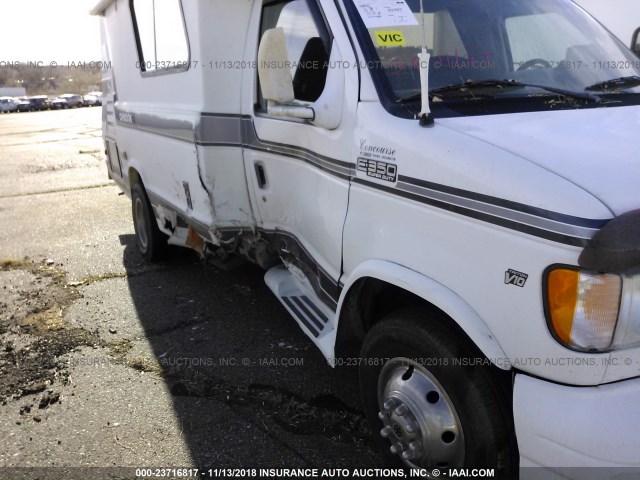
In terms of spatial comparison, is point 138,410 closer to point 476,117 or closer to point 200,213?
point 200,213

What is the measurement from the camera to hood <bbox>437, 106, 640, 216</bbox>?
1861 mm

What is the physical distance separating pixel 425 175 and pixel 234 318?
283cm

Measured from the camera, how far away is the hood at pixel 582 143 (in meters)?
1.86

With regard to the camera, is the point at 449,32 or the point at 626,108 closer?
the point at 626,108

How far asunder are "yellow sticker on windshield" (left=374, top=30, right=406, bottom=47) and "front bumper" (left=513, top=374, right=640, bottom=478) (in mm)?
1665

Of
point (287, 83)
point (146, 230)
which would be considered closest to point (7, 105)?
point (146, 230)

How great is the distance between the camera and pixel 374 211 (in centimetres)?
259

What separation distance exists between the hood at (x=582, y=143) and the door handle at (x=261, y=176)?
5.43 ft

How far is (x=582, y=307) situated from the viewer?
186 cm

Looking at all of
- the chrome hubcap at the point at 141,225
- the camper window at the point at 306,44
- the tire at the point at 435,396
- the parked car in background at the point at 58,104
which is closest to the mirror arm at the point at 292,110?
the camper window at the point at 306,44

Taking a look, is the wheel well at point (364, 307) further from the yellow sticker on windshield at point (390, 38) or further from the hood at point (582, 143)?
the yellow sticker on windshield at point (390, 38)

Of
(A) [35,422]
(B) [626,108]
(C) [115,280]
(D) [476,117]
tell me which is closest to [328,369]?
(A) [35,422]

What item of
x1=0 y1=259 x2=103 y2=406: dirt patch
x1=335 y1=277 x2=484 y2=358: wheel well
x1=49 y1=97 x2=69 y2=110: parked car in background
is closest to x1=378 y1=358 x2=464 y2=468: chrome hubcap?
x1=335 y1=277 x2=484 y2=358: wheel well

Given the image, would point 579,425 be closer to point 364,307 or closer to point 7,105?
point 364,307
